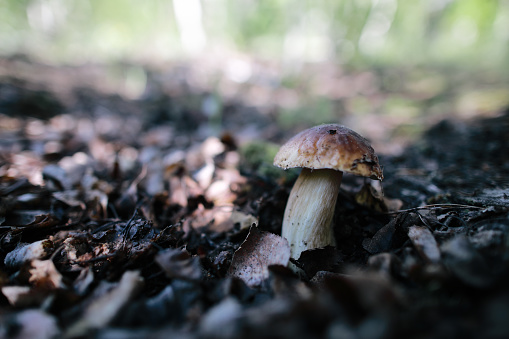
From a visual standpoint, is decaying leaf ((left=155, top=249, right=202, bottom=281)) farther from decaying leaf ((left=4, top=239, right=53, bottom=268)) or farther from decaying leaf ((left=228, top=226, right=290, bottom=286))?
decaying leaf ((left=4, top=239, right=53, bottom=268))

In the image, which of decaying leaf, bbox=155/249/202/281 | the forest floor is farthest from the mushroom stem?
decaying leaf, bbox=155/249/202/281

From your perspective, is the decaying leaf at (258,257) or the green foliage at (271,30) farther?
the green foliage at (271,30)

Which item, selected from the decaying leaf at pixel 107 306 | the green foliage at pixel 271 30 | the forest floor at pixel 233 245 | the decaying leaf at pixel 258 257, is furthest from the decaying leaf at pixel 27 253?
the green foliage at pixel 271 30

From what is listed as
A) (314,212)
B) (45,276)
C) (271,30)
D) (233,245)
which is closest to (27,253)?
(45,276)

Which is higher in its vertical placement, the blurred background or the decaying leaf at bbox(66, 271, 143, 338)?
the blurred background

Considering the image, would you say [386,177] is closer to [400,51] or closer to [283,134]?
[283,134]

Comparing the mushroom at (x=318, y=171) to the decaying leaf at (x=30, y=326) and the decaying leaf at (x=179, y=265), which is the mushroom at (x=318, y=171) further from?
the decaying leaf at (x=30, y=326)
